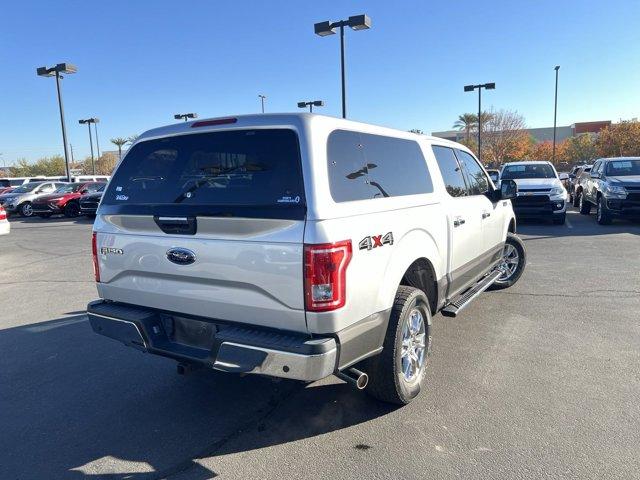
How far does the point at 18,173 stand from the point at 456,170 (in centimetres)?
8482

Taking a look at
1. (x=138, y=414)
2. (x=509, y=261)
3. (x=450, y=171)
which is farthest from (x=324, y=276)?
(x=509, y=261)

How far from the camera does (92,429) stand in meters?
3.39

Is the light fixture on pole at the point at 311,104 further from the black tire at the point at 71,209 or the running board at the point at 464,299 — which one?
the running board at the point at 464,299

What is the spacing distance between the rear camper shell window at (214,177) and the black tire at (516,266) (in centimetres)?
473

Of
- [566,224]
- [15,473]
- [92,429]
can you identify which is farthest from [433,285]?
A: [566,224]

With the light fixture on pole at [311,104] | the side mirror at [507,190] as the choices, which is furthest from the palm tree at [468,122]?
the side mirror at [507,190]

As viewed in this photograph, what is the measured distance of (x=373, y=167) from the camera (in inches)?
136

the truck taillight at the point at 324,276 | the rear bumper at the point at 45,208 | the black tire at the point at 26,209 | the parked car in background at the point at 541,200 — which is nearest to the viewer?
the truck taillight at the point at 324,276

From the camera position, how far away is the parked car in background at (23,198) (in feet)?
73.8

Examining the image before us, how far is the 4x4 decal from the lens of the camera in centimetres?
295

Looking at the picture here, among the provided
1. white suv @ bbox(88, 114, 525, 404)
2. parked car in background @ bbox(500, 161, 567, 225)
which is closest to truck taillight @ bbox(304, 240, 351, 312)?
white suv @ bbox(88, 114, 525, 404)

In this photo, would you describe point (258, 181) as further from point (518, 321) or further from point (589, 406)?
point (518, 321)

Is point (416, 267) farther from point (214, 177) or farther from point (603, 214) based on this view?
point (603, 214)

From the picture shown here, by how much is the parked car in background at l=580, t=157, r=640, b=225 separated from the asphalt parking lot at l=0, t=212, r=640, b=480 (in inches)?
321
